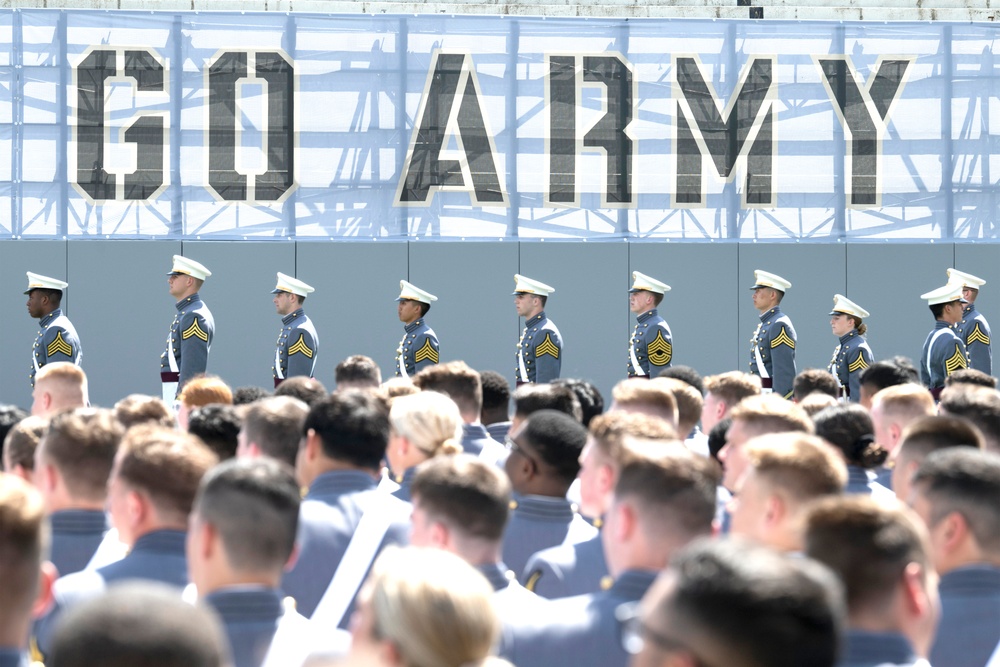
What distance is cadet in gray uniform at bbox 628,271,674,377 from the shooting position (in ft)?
33.9

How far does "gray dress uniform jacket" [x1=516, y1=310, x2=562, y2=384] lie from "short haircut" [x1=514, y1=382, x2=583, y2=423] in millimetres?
4840

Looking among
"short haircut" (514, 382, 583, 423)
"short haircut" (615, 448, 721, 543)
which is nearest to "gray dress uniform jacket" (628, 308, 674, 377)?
"short haircut" (514, 382, 583, 423)

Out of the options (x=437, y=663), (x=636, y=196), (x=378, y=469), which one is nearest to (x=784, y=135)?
(x=636, y=196)

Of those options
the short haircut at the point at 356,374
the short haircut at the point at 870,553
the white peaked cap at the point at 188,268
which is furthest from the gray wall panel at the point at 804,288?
the short haircut at the point at 870,553

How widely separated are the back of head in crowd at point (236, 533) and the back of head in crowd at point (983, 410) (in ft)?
10.2

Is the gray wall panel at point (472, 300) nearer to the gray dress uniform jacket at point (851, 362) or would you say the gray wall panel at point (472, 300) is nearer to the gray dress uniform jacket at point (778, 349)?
the gray dress uniform jacket at point (778, 349)

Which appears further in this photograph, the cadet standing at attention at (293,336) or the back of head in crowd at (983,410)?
the cadet standing at attention at (293,336)

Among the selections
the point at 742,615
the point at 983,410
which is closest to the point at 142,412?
the point at 983,410

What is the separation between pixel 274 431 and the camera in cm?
415

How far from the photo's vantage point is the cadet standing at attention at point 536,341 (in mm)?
10133

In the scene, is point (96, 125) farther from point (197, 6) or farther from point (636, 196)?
point (636, 196)

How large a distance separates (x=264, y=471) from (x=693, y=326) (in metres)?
9.39

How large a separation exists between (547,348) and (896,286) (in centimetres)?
377

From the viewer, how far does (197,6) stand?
11438 mm
